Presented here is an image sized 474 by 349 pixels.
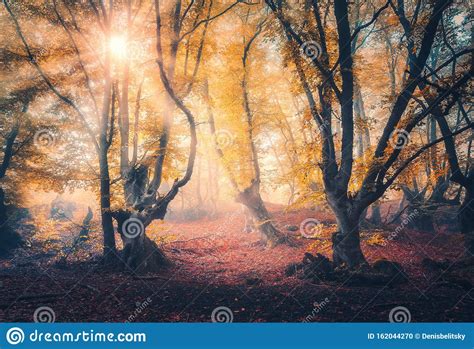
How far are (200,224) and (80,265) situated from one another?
623 inches

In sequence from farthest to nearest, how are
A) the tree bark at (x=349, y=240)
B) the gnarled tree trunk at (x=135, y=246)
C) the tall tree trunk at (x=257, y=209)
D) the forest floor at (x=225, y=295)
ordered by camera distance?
the tall tree trunk at (x=257, y=209) < the gnarled tree trunk at (x=135, y=246) < the tree bark at (x=349, y=240) < the forest floor at (x=225, y=295)

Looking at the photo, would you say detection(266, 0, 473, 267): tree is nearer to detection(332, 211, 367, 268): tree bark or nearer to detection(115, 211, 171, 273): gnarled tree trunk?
detection(332, 211, 367, 268): tree bark

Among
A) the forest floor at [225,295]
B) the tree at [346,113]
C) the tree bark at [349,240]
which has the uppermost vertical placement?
the tree at [346,113]

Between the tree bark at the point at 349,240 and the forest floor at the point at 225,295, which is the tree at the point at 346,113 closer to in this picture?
the tree bark at the point at 349,240

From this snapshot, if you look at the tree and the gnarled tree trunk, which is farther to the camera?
the gnarled tree trunk

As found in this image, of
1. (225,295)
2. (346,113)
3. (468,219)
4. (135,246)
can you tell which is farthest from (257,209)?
(468,219)

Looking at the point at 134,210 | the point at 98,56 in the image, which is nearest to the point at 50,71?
the point at 98,56

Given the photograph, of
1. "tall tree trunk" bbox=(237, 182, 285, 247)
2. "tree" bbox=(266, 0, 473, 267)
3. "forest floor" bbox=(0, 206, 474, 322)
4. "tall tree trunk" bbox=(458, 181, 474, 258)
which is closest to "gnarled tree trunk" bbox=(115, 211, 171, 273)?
"forest floor" bbox=(0, 206, 474, 322)

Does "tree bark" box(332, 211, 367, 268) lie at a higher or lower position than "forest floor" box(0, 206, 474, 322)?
higher

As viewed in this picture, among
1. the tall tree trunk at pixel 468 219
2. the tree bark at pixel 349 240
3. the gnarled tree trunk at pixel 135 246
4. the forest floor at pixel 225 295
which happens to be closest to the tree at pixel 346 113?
the tree bark at pixel 349 240

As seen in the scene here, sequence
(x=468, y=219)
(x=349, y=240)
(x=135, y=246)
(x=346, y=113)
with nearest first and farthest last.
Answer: (x=346, y=113), (x=349, y=240), (x=135, y=246), (x=468, y=219)

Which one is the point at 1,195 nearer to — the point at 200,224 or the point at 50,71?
the point at 50,71

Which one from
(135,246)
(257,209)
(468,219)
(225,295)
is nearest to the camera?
(225,295)

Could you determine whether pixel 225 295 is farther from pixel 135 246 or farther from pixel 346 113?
pixel 346 113
